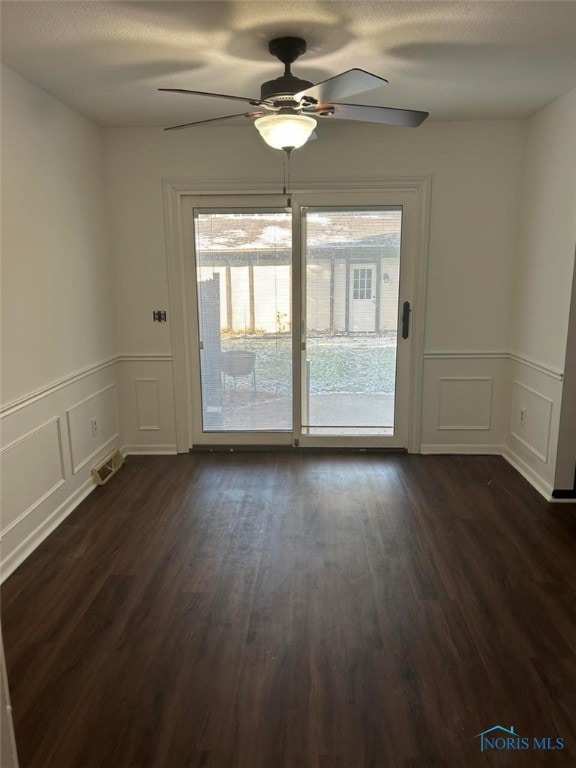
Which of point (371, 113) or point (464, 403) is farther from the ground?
point (371, 113)

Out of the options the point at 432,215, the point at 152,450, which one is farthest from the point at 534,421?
the point at 152,450

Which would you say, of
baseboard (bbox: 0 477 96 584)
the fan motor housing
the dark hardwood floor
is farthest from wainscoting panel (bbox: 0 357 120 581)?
the fan motor housing

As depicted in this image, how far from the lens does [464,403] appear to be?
14.3 feet

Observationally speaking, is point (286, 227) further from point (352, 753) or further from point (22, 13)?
point (352, 753)

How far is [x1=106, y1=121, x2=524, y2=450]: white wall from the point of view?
3982 millimetres

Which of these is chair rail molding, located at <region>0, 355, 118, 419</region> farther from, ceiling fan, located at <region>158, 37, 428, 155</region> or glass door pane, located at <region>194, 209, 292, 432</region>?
ceiling fan, located at <region>158, 37, 428, 155</region>

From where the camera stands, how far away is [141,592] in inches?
99.3

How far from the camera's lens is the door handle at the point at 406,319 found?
4.20 meters

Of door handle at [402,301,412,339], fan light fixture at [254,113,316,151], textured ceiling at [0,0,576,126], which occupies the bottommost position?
door handle at [402,301,412,339]

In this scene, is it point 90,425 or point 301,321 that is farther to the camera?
point 301,321

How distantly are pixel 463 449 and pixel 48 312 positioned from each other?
342cm

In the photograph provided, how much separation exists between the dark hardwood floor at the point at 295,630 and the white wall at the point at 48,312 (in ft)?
1.08

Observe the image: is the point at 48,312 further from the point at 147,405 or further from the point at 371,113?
the point at 371,113

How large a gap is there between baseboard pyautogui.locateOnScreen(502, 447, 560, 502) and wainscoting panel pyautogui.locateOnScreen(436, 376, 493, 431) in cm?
30
